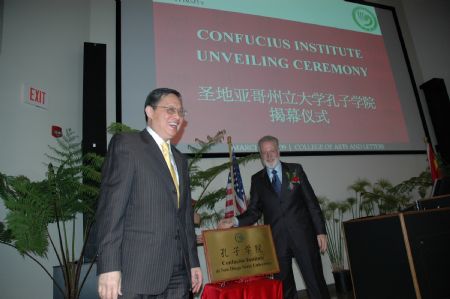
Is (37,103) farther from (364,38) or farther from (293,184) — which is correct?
(364,38)

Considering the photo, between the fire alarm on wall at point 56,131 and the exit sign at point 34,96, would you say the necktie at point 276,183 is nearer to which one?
the fire alarm on wall at point 56,131

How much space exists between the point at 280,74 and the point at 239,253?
3216 millimetres

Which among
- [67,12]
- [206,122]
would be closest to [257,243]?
[206,122]

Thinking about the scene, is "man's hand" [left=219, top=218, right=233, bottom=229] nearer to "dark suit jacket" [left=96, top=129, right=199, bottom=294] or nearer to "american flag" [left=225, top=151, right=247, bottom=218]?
"american flag" [left=225, top=151, right=247, bottom=218]

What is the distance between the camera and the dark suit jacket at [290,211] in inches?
115

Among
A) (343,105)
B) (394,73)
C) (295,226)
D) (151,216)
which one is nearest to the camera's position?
(151,216)

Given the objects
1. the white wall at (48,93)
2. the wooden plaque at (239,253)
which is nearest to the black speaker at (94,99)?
the white wall at (48,93)

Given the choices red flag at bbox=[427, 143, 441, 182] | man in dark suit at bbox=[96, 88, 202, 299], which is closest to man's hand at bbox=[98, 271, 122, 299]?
man in dark suit at bbox=[96, 88, 202, 299]

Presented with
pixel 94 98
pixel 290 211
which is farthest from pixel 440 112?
pixel 94 98

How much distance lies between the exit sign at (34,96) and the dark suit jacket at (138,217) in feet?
8.98

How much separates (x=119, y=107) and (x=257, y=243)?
245cm

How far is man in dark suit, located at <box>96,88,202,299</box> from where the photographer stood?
1396 mm

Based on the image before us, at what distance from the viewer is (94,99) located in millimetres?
3822

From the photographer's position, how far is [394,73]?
6.13 m
